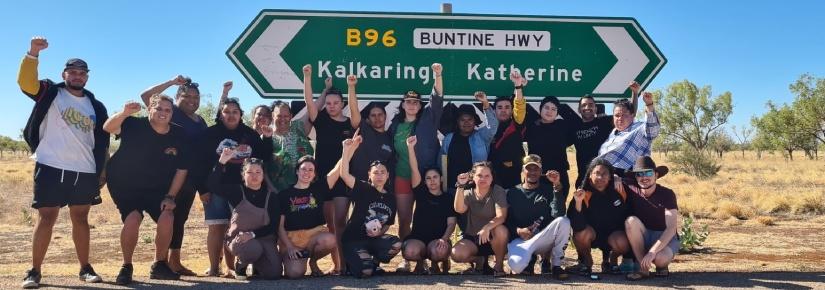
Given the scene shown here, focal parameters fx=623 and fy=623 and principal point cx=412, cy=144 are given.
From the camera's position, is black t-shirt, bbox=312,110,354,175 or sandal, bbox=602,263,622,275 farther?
black t-shirt, bbox=312,110,354,175

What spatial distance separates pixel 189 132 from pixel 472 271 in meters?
2.84

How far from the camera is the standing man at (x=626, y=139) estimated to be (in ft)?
18.1

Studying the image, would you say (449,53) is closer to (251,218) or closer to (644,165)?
(644,165)

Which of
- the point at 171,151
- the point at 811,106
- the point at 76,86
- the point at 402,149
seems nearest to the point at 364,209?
the point at 402,149

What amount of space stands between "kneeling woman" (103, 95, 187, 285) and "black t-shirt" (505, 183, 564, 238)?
2882 mm

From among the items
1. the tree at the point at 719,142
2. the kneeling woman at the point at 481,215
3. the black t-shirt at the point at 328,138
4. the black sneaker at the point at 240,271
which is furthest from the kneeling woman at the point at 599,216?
the tree at the point at 719,142

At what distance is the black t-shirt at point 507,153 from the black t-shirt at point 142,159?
2798mm

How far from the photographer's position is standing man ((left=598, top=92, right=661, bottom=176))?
5504 millimetres

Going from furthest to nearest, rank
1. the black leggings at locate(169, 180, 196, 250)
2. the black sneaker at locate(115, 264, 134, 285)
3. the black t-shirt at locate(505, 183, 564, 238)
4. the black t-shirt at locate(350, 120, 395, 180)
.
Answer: the black t-shirt at locate(350, 120, 395, 180) → the black leggings at locate(169, 180, 196, 250) → the black t-shirt at locate(505, 183, 564, 238) → the black sneaker at locate(115, 264, 134, 285)

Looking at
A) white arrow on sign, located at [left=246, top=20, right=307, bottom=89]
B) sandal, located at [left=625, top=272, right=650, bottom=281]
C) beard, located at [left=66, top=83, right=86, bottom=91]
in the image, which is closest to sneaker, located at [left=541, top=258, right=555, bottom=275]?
sandal, located at [left=625, top=272, right=650, bottom=281]

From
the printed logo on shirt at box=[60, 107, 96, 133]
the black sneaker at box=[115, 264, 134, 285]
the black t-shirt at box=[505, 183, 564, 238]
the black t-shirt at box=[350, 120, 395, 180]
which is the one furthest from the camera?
the black t-shirt at box=[350, 120, 395, 180]

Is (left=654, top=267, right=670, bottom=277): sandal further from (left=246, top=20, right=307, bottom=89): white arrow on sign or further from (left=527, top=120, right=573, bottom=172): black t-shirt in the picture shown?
(left=246, top=20, right=307, bottom=89): white arrow on sign

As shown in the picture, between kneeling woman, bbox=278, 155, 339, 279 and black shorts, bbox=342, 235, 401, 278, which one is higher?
kneeling woman, bbox=278, 155, 339, 279

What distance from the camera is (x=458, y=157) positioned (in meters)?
5.70
